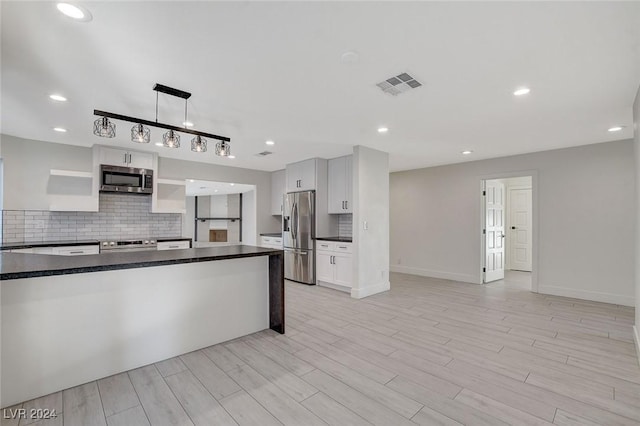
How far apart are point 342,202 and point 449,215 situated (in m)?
2.54

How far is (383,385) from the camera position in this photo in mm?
2275

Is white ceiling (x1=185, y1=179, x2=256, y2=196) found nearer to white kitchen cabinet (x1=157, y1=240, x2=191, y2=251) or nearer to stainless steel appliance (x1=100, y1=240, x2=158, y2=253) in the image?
white kitchen cabinet (x1=157, y1=240, x2=191, y2=251)

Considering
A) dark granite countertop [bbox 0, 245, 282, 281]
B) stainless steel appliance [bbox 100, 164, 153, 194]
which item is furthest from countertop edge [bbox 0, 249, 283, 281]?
stainless steel appliance [bbox 100, 164, 153, 194]

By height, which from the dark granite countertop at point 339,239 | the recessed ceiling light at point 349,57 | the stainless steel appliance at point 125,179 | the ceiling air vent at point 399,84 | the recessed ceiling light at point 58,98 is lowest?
the dark granite countertop at point 339,239

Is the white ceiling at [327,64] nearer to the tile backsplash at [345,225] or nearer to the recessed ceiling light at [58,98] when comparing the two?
the recessed ceiling light at [58,98]

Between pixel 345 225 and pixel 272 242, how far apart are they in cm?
191

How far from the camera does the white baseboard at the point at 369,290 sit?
15.6 ft

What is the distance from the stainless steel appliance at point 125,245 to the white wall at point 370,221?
352cm

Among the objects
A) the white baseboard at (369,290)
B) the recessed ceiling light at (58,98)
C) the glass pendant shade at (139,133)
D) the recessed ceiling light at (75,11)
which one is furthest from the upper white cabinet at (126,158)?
the white baseboard at (369,290)

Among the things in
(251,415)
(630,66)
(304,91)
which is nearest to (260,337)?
(251,415)

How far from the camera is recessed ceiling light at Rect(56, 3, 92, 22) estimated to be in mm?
1657

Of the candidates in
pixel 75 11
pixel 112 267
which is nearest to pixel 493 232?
pixel 112 267

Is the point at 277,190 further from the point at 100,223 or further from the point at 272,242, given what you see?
the point at 100,223

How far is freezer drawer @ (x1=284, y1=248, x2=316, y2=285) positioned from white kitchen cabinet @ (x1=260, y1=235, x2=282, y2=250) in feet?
1.86
